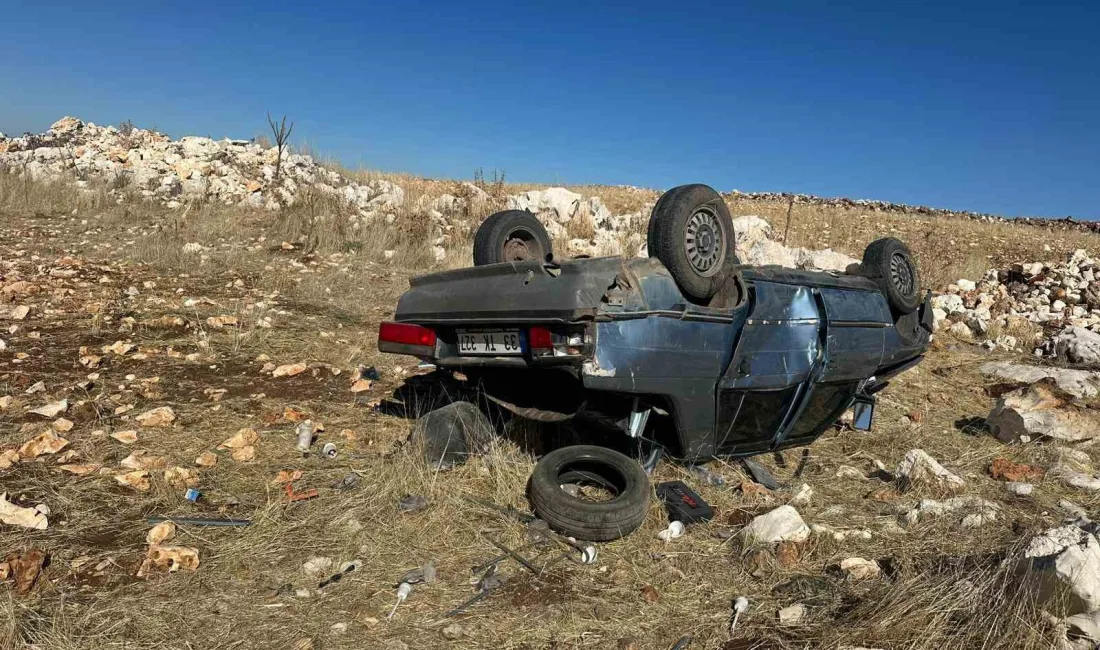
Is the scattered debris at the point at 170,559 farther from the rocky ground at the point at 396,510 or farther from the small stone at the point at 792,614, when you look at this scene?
the small stone at the point at 792,614

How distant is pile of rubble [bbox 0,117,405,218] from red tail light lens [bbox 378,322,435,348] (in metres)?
8.10

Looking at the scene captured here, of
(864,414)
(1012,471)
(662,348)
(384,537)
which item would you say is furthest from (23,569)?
(1012,471)

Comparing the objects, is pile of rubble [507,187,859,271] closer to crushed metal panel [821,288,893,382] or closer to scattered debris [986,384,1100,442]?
scattered debris [986,384,1100,442]

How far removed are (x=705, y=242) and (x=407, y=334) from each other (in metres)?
1.84

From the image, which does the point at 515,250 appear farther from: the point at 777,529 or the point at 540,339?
the point at 777,529

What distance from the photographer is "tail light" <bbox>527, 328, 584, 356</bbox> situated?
313cm

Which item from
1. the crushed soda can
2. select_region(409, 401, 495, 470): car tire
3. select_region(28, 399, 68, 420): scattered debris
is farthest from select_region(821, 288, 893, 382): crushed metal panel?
select_region(28, 399, 68, 420): scattered debris

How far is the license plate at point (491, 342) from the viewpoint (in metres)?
3.41

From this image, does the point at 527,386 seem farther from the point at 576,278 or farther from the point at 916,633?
the point at 916,633

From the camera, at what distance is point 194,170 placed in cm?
1299

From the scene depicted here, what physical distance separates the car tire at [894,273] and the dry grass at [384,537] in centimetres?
103

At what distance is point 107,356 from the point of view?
5477 mm

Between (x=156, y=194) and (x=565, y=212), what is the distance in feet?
25.2

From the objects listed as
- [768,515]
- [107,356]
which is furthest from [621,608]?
[107,356]
